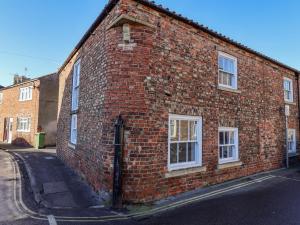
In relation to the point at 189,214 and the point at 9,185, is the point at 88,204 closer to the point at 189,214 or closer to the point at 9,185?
the point at 189,214

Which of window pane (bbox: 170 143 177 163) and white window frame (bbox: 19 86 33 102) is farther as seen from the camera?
white window frame (bbox: 19 86 33 102)

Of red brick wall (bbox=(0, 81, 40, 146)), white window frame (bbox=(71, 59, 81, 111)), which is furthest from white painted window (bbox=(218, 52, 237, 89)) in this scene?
red brick wall (bbox=(0, 81, 40, 146))

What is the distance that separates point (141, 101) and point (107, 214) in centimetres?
323

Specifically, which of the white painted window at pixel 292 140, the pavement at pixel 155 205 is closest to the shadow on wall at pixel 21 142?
the pavement at pixel 155 205

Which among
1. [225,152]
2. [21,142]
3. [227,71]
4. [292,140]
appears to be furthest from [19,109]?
[292,140]

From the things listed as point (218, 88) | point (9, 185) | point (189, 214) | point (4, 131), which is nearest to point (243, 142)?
point (218, 88)

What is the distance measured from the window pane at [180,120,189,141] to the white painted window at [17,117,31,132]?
776 inches

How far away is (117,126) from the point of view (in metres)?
6.66

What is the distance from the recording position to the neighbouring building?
72.6 ft

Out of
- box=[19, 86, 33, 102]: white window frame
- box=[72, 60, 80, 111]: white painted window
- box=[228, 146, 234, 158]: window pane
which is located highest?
box=[19, 86, 33, 102]: white window frame

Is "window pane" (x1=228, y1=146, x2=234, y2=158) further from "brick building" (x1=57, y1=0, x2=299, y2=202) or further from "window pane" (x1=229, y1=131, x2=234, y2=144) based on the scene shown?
"window pane" (x1=229, y1=131, x2=234, y2=144)

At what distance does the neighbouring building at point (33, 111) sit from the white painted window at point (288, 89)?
19.7 metres

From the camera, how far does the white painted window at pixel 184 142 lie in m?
7.83

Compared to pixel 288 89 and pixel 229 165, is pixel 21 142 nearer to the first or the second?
pixel 229 165
